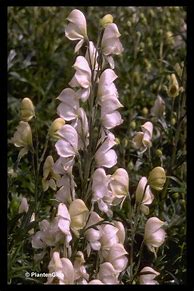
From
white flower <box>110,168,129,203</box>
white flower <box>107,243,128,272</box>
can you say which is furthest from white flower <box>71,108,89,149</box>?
white flower <box>107,243,128,272</box>

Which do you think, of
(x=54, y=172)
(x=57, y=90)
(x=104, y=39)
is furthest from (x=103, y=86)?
(x=57, y=90)

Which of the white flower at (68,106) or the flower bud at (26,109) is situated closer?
the white flower at (68,106)

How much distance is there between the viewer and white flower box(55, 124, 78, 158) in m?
1.61

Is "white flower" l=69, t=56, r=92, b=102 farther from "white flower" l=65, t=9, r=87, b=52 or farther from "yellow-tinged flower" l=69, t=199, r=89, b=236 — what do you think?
"yellow-tinged flower" l=69, t=199, r=89, b=236

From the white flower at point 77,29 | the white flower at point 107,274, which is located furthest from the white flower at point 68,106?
the white flower at point 107,274

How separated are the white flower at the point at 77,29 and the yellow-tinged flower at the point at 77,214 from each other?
386 millimetres

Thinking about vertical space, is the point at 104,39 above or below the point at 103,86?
above

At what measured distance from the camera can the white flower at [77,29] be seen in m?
1.68

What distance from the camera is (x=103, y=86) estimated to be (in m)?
1.64

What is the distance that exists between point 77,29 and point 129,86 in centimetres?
139

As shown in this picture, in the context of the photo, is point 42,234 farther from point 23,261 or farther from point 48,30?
point 48,30

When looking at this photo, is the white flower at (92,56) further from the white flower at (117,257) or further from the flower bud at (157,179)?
the white flower at (117,257)

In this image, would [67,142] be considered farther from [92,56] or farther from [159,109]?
[159,109]
